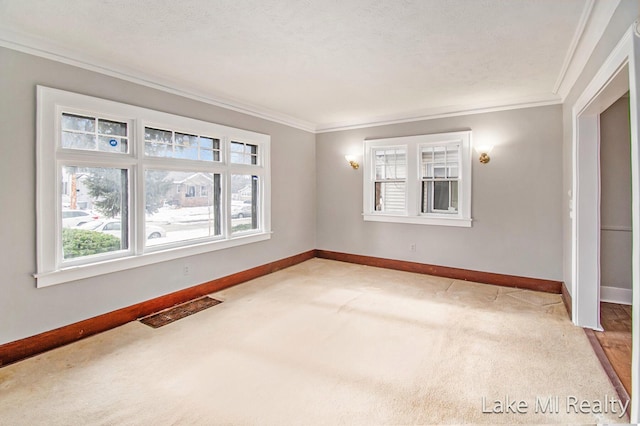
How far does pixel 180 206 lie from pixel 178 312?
1288mm

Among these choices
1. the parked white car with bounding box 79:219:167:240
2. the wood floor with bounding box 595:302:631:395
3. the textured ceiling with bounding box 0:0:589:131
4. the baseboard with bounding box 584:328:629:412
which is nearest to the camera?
the baseboard with bounding box 584:328:629:412

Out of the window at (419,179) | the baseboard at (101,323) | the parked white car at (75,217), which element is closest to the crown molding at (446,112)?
the window at (419,179)

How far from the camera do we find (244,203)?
4.97 metres

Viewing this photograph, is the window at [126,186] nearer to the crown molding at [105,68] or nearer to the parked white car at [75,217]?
the parked white car at [75,217]

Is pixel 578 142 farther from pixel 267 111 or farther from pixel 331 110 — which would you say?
pixel 267 111

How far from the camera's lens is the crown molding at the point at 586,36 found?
2.18 m

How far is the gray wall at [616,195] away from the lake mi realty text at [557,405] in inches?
99.5

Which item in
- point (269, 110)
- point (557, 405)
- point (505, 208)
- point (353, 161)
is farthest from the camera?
point (353, 161)

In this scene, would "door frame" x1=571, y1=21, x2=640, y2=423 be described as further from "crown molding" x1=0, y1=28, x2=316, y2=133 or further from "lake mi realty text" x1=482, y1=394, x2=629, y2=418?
"crown molding" x1=0, y1=28, x2=316, y2=133

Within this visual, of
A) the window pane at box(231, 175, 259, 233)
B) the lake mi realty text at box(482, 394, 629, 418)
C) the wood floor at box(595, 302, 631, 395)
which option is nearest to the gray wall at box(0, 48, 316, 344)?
the window pane at box(231, 175, 259, 233)

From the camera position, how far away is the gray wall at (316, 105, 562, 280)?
433 cm

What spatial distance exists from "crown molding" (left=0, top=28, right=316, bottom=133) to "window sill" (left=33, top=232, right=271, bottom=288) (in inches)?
74.6

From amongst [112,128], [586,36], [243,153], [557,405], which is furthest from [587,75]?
[112,128]

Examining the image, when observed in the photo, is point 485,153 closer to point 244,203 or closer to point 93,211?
point 244,203
